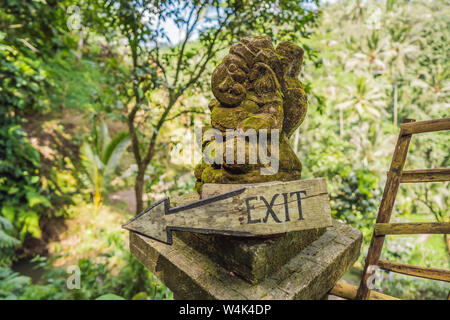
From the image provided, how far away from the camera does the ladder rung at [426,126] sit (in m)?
1.28

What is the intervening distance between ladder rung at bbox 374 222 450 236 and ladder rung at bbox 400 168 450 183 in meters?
0.25

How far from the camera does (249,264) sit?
939mm

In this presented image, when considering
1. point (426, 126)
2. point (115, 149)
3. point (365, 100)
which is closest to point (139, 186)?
point (115, 149)

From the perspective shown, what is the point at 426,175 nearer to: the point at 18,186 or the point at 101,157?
the point at 101,157

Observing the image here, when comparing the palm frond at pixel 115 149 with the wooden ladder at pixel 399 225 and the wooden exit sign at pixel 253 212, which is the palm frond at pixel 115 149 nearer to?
the wooden exit sign at pixel 253 212

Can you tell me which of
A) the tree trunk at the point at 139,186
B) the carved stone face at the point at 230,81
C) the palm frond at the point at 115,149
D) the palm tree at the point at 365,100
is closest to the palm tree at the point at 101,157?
the palm frond at the point at 115,149

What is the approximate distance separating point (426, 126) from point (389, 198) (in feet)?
1.54

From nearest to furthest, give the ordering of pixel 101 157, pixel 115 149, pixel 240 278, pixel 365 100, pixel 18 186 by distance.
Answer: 1. pixel 240 278
2. pixel 18 186
3. pixel 115 149
4. pixel 101 157
5. pixel 365 100

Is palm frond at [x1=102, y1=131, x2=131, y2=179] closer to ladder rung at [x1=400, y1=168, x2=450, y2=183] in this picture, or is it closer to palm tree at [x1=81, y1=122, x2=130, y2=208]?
palm tree at [x1=81, y1=122, x2=130, y2=208]

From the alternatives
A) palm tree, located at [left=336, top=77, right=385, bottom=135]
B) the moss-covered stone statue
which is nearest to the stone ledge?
the moss-covered stone statue

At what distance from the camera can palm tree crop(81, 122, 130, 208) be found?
4.52 metres

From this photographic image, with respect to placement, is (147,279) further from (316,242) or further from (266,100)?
(266,100)
